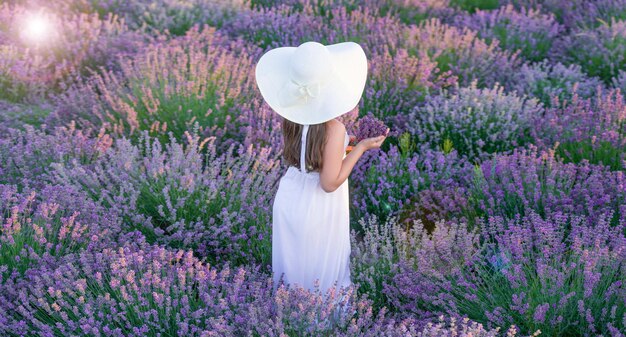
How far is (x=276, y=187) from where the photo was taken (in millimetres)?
4281

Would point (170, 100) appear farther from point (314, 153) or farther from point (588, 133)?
point (588, 133)

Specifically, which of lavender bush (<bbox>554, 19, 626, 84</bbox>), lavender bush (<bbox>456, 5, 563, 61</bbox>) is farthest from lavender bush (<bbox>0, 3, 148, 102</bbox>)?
lavender bush (<bbox>554, 19, 626, 84</bbox>)

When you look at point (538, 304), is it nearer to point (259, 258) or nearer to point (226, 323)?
point (226, 323)

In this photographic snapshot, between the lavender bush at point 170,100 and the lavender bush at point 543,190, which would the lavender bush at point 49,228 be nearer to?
the lavender bush at point 170,100

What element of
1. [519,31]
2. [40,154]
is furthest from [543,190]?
[519,31]

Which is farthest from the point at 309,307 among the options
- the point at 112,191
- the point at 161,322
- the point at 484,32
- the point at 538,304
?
the point at 484,32

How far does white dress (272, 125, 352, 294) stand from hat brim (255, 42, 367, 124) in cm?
18

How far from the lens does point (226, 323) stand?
8.80 feet

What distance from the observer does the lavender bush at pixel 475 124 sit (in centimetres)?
493

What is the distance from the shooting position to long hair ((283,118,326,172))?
2.86m

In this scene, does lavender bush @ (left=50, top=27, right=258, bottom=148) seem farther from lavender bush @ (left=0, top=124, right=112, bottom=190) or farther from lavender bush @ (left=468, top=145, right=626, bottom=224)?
lavender bush @ (left=468, top=145, right=626, bottom=224)

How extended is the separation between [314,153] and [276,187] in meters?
1.42

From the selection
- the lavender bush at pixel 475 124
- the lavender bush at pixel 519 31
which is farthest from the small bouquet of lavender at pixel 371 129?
the lavender bush at pixel 519 31

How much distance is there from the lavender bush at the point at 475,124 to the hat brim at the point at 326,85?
6.61ft
